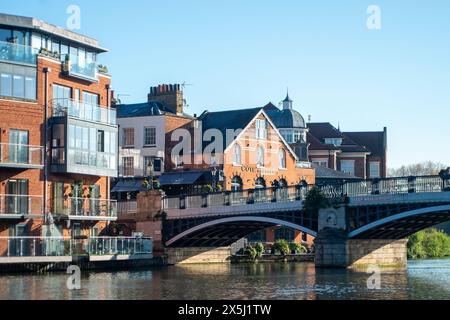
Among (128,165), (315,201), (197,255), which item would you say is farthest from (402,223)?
(128,165)

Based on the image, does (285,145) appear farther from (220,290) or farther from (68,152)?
(220,290)

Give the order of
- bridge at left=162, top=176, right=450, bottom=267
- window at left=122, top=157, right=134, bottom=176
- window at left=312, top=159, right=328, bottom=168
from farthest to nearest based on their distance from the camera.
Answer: window at left=312, top=159, right=328, bottom=168 < window at left=122, top=157, right=134, bottom=176 < bridge at left=162, top=176, right=450, bottom=267

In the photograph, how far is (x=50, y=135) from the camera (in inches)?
Result: 2566

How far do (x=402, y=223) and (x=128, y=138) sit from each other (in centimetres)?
3534

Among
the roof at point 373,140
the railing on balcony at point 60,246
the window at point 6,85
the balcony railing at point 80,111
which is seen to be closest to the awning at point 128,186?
the balcony railing at point 80,111

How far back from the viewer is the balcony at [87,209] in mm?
65875

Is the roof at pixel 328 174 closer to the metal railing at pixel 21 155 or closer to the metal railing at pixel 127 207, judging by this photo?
the metal railing at pixel 127 207

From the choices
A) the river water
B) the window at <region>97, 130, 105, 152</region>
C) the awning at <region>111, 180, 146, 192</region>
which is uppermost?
the window at <region>97, 130, 105, 152</region>

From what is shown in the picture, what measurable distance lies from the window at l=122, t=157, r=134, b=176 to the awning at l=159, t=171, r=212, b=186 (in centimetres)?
355

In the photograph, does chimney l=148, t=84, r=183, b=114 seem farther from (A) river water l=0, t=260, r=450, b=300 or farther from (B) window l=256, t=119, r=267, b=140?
(A) river water l=0, t=260, r=450, b=300

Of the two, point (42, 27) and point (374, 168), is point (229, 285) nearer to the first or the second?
point (42, 27)

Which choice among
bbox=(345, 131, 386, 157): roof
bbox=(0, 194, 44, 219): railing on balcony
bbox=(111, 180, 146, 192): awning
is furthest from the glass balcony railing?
bbox=(345, 131, 386, 157): roof

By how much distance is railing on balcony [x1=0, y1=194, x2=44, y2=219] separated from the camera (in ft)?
202

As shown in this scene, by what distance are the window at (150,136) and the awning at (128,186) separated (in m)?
6.07
